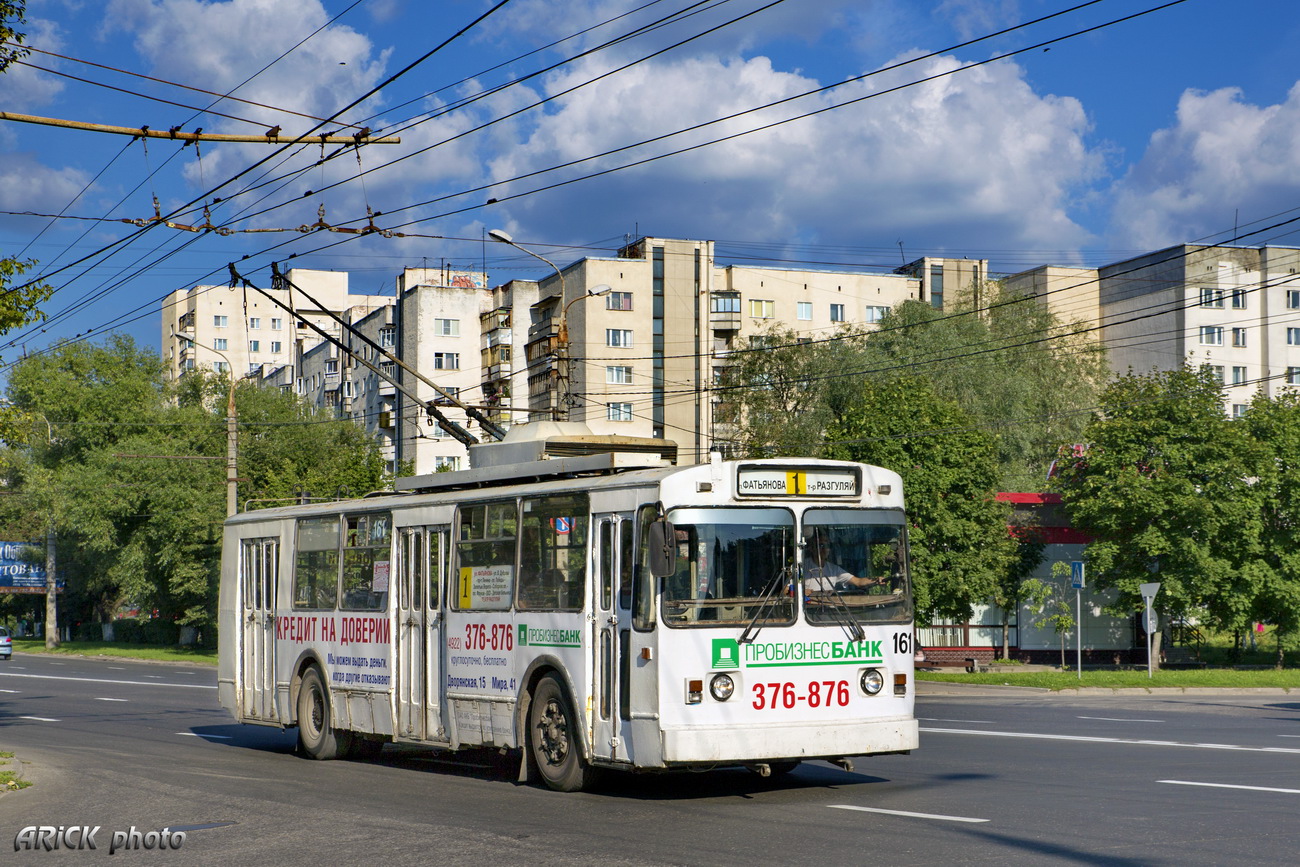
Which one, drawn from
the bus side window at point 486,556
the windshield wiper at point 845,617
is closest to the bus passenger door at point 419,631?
the bus side window at point 486,556

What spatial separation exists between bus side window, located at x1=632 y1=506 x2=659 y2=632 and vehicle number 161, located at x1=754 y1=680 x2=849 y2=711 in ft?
3.30

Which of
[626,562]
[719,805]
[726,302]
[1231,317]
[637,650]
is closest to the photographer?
[719,805]

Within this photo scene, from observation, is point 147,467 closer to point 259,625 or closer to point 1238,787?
point 259,625

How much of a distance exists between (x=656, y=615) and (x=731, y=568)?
73 cm

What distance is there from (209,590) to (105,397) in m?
23.6

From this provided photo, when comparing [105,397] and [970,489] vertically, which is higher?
[105,397]

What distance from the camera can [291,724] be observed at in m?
17.4

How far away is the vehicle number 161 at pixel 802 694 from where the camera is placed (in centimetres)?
1167

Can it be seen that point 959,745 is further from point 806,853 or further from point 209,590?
point 209,590

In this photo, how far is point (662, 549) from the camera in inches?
439

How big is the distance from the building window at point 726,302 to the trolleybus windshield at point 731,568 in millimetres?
67268

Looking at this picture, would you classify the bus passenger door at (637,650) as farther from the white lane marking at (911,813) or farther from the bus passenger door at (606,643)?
the white lane marking at (911,813)

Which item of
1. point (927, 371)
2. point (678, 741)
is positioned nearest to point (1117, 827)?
point (678, 741)

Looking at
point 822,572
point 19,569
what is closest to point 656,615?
point 822,572
